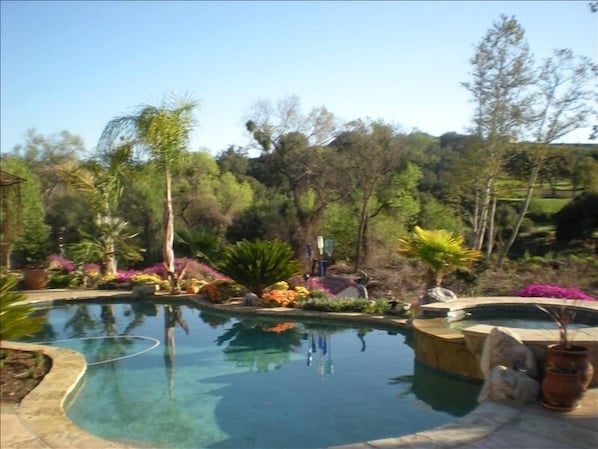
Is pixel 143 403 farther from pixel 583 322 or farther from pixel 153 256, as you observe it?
pixel 153 256

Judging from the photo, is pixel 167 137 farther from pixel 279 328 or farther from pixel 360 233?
pixel 360 233

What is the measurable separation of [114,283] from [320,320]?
6771 mm

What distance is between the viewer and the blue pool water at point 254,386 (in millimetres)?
5000

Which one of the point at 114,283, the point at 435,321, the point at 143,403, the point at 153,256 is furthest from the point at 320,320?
the point at 153,256

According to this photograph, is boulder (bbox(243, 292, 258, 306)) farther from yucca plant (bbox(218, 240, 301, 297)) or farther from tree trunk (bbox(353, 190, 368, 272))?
tree trunk (bbox(353, 190, 368, 272))

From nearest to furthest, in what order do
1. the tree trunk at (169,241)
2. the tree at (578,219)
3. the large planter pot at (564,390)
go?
the large planter pot at (564,390)
the tree trunk at (169,241)
the tree at (578,219)

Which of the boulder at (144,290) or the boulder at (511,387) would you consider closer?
the boulder at (511,387)

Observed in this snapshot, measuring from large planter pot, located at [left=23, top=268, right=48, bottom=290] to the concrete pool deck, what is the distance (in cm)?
1011

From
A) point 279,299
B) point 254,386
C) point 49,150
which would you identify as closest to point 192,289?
point 279,299

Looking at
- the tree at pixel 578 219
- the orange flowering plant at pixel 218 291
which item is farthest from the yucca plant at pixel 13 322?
the tree at pixel 578 219

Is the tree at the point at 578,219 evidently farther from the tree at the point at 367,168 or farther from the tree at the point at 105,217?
the tree at the point at 105,217

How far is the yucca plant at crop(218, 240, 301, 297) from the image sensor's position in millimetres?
11711

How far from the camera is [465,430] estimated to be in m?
4.24

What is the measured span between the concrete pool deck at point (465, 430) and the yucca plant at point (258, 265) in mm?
6597
